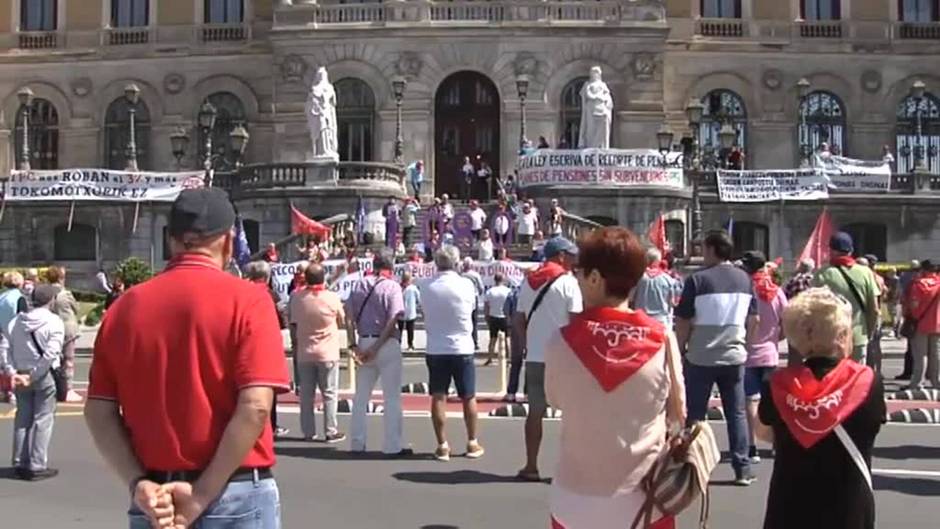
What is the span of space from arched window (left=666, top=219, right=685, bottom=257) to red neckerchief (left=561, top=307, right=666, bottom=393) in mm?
34279

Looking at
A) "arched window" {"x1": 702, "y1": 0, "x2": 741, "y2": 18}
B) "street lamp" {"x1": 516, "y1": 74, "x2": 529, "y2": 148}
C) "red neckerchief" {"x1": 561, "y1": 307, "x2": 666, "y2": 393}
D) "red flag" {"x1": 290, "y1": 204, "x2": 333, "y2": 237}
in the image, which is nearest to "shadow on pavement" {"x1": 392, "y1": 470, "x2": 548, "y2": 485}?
"red neckerchief" {"x1": 561, "y1": 307, "x2": 666, "y2": 393}

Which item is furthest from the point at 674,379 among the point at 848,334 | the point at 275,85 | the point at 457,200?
the point at 275,85

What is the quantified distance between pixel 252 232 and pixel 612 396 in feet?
118

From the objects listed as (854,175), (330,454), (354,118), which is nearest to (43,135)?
(354,118)

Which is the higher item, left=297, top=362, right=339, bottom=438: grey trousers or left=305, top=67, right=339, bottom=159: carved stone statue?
left=305, top=67, right=339, bottom=159: carved stone statue

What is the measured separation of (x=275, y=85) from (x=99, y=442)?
42.5 metres

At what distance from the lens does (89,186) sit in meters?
42.9

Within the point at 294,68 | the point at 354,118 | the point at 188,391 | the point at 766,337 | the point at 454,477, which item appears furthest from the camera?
the point at 354,118

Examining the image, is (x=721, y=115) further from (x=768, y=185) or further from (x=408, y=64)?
(x=408, y=64)

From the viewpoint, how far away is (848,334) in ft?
20.2

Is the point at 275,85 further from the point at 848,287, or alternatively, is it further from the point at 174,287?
the point at 174,287

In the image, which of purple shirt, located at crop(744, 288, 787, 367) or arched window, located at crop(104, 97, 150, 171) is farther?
arched window, located at crop(104, 97, 150, 171)

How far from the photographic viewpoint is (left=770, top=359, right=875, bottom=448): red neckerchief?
19.5 ft

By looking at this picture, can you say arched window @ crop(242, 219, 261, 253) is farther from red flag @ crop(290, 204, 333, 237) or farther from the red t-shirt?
the red t-shirt
